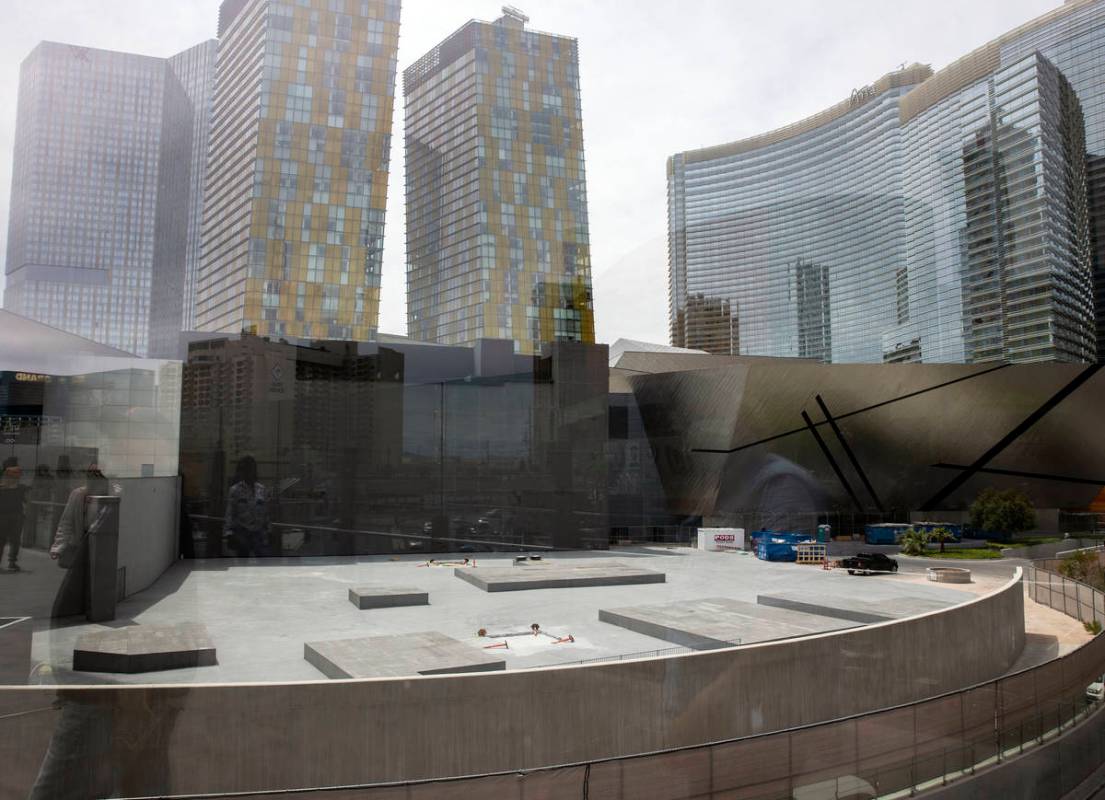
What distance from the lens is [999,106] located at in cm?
8394

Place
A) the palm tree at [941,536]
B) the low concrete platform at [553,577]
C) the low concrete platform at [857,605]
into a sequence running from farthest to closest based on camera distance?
the palm tree at [941,536]
the low concrete platform at [553,577]
the low concrete platform at [857,605]

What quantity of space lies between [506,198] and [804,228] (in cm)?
4593

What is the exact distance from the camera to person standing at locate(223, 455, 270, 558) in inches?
914

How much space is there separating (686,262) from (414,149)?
152ft

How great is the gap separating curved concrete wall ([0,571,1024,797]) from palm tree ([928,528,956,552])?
80.8ft

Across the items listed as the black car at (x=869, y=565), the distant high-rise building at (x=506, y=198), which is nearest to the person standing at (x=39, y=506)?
the black car at (x=869, y=565)

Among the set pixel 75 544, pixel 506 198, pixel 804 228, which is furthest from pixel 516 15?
pixel 75 544

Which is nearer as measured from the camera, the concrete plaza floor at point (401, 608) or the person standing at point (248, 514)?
the concrete plaza floor at point (401, 608)

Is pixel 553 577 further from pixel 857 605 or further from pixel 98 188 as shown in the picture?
pixel 98 188

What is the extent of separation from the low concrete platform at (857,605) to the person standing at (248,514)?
621 inches

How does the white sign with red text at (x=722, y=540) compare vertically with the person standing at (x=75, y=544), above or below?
below

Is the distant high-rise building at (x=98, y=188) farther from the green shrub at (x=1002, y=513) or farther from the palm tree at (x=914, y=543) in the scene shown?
the green shrub at (x=1002, y=513)

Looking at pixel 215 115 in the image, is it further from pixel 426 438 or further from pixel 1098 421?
pixel 1098 421

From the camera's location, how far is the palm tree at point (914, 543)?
3023 cm
